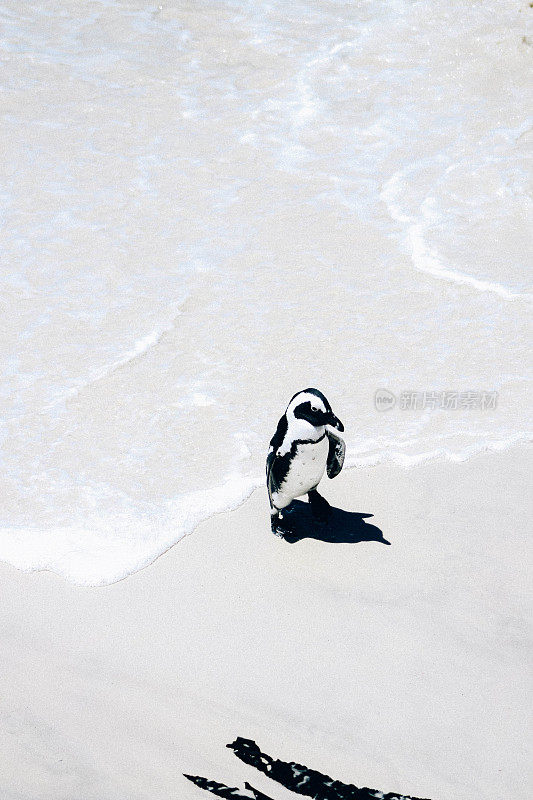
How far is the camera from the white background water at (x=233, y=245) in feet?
13.8

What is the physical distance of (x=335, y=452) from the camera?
3.46 meters

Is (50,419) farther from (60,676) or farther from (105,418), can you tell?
(60,676)

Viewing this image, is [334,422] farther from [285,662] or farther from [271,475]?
[285,662]

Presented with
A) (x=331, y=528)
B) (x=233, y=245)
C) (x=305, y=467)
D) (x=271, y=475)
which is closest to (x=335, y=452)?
(x=305, y=467)

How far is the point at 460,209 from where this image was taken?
650 centimetres

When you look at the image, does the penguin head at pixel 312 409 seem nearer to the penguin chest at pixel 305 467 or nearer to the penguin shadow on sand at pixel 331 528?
the penguin chest at pixel 305 467

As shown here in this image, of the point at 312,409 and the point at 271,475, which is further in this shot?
the point at 271,475

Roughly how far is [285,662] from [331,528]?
0.73 meters

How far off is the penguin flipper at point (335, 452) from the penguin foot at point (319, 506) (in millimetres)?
152

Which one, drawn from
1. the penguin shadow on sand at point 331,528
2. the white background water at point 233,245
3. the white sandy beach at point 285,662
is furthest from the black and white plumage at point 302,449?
the white background water at point 233,245

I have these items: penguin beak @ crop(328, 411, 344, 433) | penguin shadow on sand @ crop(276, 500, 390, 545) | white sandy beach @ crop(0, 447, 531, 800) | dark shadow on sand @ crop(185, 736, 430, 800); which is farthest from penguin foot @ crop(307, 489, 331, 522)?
dark shadow on sand @ crop(185, 736, 430, 800)

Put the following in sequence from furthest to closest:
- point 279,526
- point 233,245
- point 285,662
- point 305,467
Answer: point 233,245, point 279,526, point 305,467, point 285,662

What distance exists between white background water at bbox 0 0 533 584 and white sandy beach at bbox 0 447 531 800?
25cm

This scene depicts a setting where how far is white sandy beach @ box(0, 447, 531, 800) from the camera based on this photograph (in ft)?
9.00
